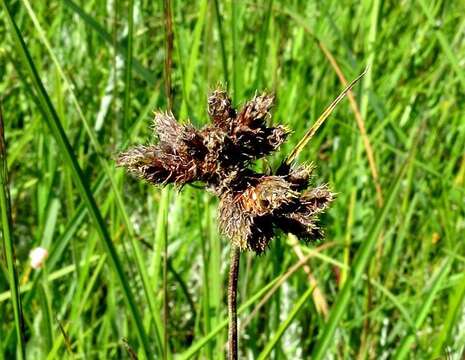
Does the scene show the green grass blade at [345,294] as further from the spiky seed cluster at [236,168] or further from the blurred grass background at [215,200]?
the spiky seed cluster at [236,168]

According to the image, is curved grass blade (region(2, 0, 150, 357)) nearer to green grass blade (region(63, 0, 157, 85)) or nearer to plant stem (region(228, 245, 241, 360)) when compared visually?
plant stem (region(228, 245, 241, 360))

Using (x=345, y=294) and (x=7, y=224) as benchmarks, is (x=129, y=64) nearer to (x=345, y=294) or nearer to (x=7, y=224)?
(x=7, y=224)

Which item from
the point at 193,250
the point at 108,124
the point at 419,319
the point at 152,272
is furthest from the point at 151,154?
the point at 108,124

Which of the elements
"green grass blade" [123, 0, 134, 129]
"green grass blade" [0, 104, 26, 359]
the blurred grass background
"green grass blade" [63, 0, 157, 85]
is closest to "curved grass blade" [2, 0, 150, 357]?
the blurred grass background

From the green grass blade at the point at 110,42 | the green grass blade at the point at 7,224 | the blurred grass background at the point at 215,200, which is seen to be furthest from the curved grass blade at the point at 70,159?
the green grass blade at the point at 110,42

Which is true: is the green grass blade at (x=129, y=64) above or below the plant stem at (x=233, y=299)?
above

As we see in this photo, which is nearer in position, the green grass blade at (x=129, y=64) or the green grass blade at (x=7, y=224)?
the green grass blade at (x=7, y=224)

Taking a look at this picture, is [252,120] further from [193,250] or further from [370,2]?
[370,2]
